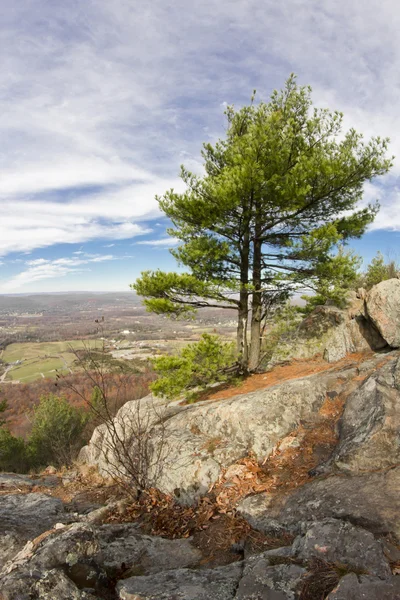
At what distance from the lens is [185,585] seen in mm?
2918

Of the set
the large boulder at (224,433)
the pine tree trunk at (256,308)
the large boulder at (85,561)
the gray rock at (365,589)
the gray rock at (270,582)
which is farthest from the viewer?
the pine tree trunk at (256,308)

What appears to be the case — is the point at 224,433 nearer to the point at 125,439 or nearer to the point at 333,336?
the point at 125,439

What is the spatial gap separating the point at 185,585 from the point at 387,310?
8657 millimetres

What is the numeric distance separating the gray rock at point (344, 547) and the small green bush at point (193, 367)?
539 cm

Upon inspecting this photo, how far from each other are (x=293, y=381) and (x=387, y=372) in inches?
84.4

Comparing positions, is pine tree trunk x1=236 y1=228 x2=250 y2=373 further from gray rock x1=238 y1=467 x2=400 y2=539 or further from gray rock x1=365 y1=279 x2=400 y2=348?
gray rock x1=238 y1=467 x2=400 y2=539

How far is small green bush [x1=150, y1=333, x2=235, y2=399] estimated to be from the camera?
8.30m

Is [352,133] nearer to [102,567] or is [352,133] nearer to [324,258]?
[324,258]

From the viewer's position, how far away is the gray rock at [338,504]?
3.38 m

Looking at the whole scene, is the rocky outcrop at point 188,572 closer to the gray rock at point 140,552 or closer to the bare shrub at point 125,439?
the gray rock at point 140,552

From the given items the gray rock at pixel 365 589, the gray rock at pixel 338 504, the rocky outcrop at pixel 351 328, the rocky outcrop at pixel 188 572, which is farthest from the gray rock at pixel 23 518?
the rocky outcrop at pixel 351 328

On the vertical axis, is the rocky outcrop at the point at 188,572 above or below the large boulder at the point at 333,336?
below

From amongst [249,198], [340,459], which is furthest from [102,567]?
[249,198]

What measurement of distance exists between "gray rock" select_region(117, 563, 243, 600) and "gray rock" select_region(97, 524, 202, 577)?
50 cm
